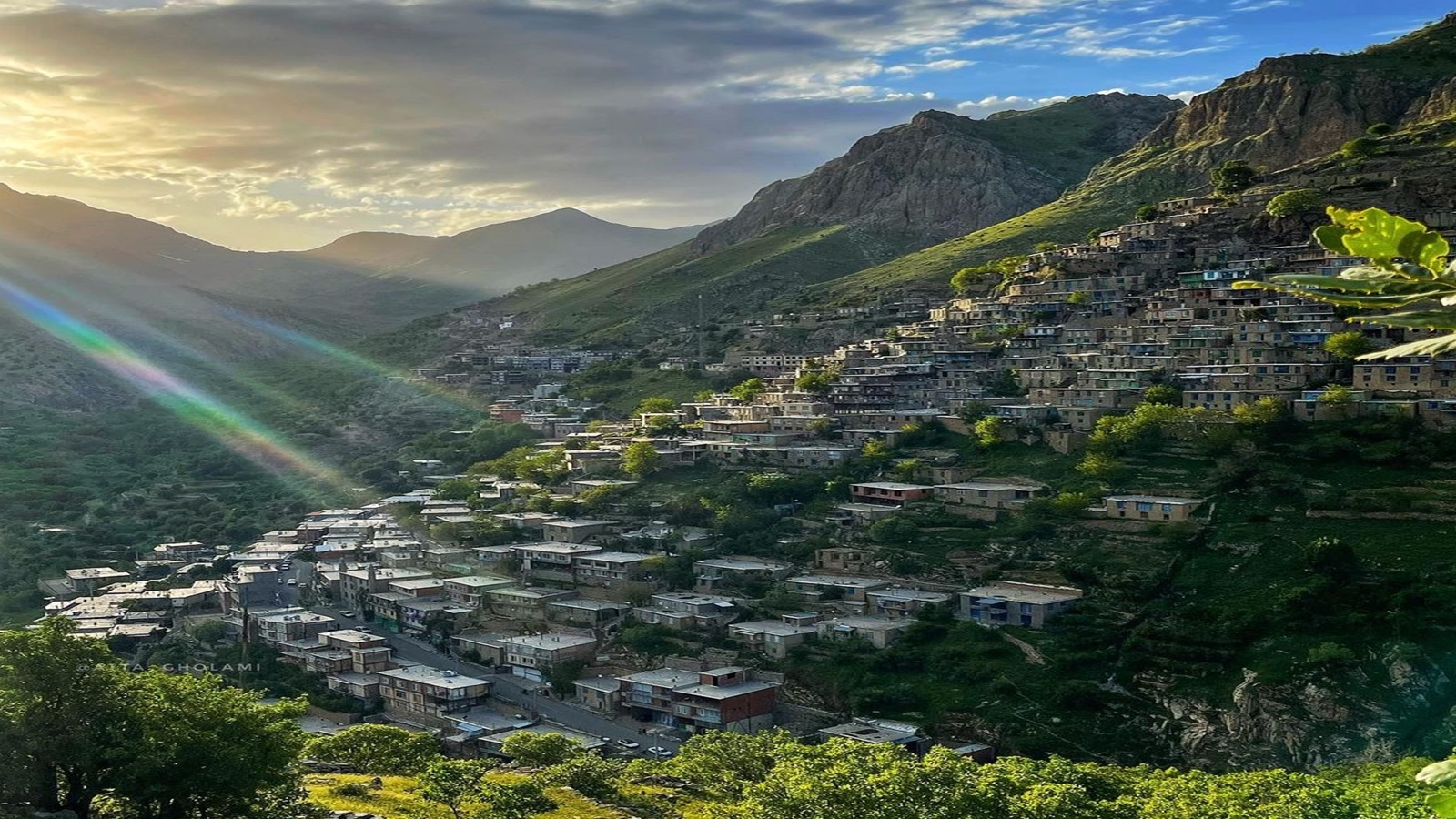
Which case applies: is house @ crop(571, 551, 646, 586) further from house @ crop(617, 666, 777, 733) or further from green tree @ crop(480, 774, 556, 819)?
green tree @ crop(480, 774, 556, 819)

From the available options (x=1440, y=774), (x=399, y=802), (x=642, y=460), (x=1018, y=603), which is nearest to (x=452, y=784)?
(x=399, y=802)

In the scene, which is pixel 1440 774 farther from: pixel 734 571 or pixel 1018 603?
pixel 734 571

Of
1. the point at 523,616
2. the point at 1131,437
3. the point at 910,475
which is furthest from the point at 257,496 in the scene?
the point at 1131,437

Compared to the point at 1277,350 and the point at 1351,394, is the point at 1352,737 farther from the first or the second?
the point at 1277,350

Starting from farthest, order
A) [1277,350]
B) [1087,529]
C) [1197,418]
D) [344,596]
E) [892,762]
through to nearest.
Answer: [344,596] → [1277,350] → [1197,418] → [1087,529] → [892,762]

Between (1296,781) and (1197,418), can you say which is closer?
(1296,781)

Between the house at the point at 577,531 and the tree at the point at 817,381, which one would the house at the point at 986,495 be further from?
the tree at the point at 817,381

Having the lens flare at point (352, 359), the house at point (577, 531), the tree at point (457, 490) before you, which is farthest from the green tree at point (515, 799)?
the lens flare at point (352, 359)

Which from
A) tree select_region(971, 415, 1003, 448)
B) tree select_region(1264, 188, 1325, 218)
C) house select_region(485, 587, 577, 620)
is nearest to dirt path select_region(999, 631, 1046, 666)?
tree select_region(971, 415, 1003, 448)

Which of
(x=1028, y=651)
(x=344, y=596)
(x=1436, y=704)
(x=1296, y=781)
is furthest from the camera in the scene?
(x=344, y=596)
